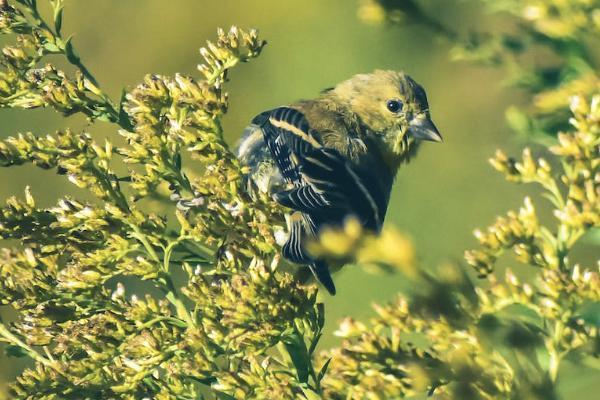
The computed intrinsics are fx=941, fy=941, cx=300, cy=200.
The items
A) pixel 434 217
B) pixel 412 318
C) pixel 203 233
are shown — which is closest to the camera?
pixel 412 318

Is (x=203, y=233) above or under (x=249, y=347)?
above

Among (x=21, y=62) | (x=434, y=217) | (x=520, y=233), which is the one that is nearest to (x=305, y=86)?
(x=434, y=217)

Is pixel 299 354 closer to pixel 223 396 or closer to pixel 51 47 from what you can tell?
pixel 223 396

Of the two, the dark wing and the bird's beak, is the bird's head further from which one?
the dark wing

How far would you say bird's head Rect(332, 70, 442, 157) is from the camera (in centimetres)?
448

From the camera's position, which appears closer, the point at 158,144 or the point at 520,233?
the point at 520,233

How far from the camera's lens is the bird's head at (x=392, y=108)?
176 inches

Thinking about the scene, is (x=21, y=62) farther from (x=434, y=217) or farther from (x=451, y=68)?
(x=451, y=68)

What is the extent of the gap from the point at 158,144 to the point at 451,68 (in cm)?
490

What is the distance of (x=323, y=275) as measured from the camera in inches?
114

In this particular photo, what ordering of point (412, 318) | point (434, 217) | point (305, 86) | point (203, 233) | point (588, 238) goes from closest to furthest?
1. point (412, 318)
2. point (588, 238)
3. point (203, 233)
4. point (434, 217)
5. point (305, 86)

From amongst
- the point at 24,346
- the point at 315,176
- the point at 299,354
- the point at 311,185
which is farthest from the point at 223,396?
the point at 315,176

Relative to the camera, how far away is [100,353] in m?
2.27

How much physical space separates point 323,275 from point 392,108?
178 cm
